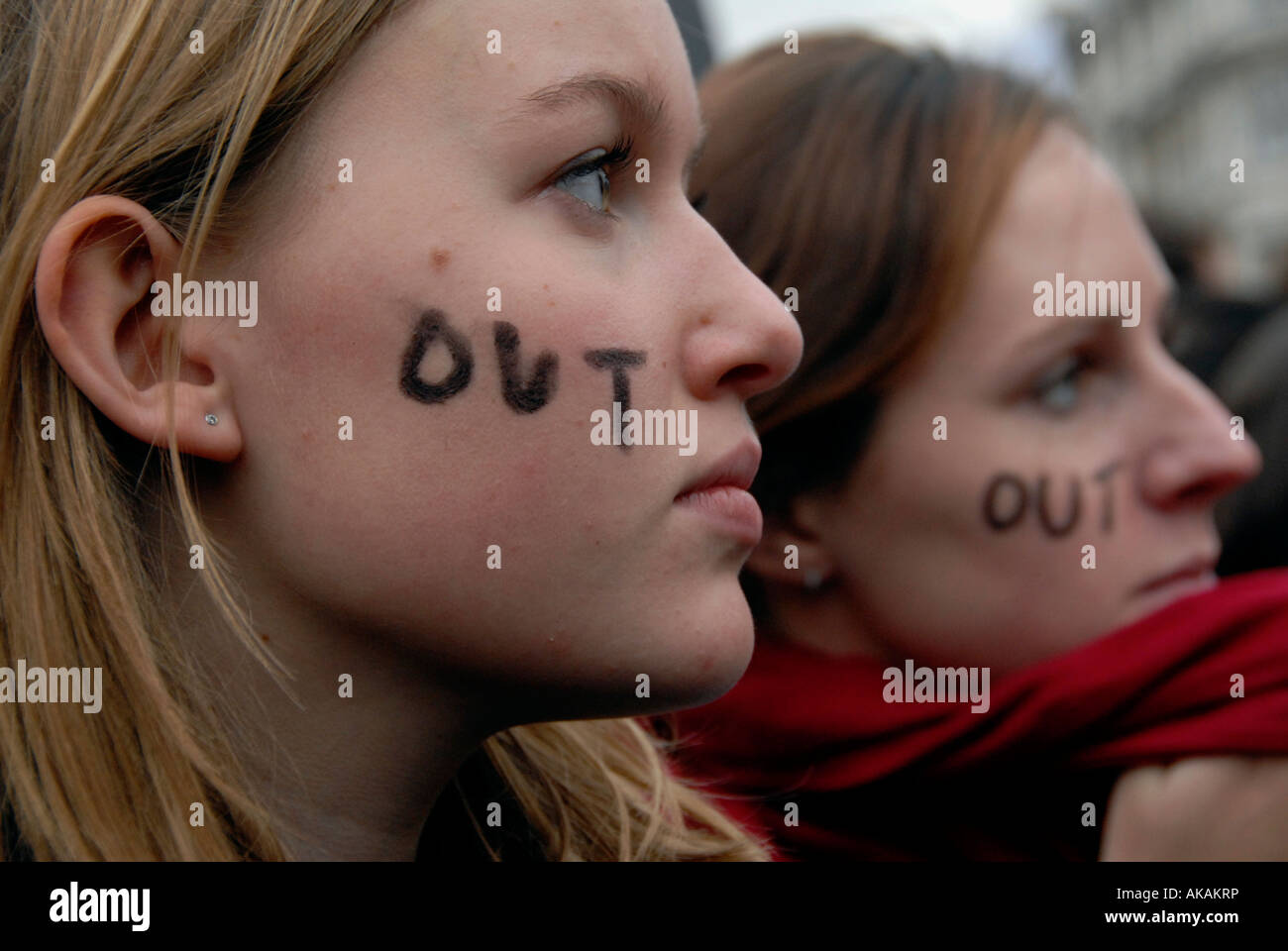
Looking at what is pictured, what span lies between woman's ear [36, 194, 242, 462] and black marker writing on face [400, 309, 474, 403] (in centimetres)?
20

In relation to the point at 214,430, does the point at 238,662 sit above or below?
A: below

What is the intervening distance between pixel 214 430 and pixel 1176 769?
4.55 feet

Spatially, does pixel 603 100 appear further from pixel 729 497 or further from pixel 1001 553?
pixel 1001 553

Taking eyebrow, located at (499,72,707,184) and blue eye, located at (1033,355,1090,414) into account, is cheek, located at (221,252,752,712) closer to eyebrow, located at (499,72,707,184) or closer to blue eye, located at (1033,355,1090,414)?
eyebrow, located at (499,72,707,184)

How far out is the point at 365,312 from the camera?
1263mm

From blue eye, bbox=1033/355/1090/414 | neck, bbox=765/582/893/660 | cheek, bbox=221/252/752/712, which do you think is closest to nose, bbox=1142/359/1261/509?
blue eye, bbox=1033/355/1090/414

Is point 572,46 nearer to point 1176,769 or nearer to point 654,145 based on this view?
point 654,145

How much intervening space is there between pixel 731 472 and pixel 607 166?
37cm

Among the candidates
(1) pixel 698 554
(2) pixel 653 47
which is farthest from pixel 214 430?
(2) pixel 653 47

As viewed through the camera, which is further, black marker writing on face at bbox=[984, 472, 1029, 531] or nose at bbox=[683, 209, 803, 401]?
black marker writing on face at bbox=[984, 472, 1029, 531]

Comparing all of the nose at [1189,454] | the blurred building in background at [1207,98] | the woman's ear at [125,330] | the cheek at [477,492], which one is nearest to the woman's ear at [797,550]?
the nose at [1189,454]

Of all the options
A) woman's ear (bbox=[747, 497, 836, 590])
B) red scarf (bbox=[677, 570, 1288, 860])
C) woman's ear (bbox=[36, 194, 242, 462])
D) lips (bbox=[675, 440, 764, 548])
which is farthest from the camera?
woman's ear (bbox=[747, 497, 836, 590])

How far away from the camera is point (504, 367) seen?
1287mm

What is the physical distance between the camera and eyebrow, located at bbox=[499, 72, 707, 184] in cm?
129
